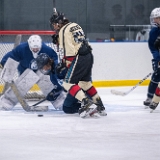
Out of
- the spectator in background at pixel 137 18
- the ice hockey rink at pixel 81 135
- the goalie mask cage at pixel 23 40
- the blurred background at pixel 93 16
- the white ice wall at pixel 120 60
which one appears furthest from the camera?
the spectator in background at pixel 137 18

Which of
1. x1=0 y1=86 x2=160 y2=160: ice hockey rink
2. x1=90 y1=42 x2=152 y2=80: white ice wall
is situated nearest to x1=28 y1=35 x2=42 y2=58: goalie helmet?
x1=0 y1=86 x2=160 y2=160: ice hockey rink

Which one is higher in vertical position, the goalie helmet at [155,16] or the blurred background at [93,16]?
the goalie helmet at [155,16]

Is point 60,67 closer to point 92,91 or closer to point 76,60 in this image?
point 76,60

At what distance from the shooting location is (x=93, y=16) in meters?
8.59

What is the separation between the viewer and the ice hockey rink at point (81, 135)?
145 inches

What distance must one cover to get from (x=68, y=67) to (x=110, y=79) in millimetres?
2652

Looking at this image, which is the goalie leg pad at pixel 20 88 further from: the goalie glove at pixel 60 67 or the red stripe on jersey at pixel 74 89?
the red stripe on jersey at pixel 74 89

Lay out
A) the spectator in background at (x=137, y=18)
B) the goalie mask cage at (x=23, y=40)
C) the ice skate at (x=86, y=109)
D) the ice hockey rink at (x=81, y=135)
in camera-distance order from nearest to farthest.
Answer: the ice hockey rink at (x=81, y=135) < the ice skate at (x=86, y=109) < the goalie mask cage at (x=23, y=40) < the spectator in background at (x=137, y=18)

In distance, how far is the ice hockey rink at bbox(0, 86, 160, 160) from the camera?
145 inches

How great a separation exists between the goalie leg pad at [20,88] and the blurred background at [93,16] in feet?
8.97

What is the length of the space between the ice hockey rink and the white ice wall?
6.25 feet

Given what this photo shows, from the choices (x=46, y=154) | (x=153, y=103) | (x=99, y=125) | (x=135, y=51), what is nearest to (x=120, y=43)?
(x=135, y=51)

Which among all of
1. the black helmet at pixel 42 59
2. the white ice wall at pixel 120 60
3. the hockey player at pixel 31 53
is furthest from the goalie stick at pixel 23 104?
the white ice wall at pixel 120 60

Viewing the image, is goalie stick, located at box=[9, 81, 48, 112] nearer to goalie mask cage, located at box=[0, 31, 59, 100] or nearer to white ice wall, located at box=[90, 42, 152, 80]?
goalie mask cage, located at box=[0, 31, 59, 100]
